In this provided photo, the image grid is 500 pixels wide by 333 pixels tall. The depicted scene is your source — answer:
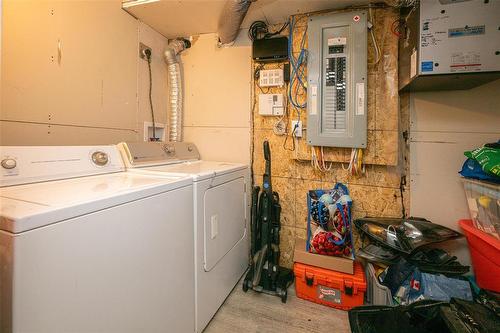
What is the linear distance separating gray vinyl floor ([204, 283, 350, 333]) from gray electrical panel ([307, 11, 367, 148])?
129 cm

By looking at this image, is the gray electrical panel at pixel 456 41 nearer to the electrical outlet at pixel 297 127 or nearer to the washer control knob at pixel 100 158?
the electrical outlet at pixel 297 127

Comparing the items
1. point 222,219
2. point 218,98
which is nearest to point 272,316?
point 222,219

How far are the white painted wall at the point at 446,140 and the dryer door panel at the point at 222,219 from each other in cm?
141

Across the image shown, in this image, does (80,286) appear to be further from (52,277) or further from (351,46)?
(351,46)

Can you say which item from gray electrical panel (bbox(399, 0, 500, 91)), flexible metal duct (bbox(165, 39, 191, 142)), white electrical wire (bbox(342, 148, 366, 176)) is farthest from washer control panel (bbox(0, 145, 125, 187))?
gray electrical panel (bbox(399, 0, 500, 91))

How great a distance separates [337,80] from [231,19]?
101 cm

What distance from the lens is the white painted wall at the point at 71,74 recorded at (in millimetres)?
1382

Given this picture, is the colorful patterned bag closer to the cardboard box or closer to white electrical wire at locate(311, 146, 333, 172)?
the cardboard box

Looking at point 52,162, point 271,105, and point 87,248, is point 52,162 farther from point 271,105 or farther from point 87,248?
point 271,105

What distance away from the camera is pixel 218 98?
2447mm

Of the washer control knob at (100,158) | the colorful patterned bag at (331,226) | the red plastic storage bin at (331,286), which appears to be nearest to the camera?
the washer control knob at (100,158)

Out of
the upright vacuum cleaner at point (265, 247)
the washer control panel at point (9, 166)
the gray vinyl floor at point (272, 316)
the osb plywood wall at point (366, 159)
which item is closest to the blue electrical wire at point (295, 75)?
the osb plywood wall at point (366, 159)

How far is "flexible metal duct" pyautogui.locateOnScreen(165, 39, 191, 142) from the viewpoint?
2439 millimetres

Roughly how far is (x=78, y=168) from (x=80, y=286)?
0.79 m
